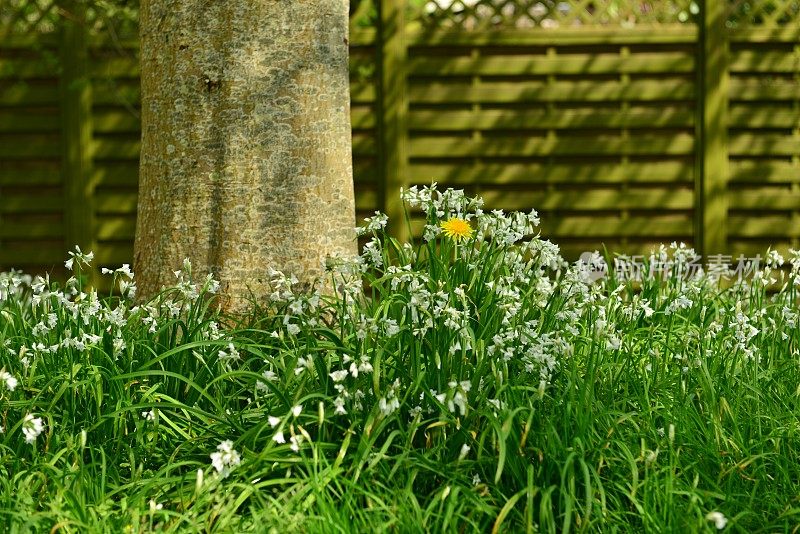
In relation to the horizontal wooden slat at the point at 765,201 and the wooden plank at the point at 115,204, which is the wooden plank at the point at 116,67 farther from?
the horizontal wooden slat at the point at 765,201

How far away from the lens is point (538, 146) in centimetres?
664

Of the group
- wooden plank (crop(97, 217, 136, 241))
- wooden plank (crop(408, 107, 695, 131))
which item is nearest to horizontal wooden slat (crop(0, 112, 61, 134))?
wooden plank (crop(97, 217, 136, 241))

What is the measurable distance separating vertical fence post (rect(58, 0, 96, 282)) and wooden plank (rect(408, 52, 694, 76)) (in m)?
2.03

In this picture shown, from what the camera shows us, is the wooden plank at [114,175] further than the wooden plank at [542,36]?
Yes

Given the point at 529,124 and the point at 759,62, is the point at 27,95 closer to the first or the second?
the point at 529,124

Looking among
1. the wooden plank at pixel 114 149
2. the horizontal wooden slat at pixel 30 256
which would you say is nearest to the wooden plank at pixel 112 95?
the wooden plank at pixel 114 149

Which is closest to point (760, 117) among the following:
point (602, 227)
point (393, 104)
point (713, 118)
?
point (713, 118)

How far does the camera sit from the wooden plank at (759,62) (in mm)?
6719

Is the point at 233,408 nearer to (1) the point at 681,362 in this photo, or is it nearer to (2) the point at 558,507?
(2) the point at 558,507

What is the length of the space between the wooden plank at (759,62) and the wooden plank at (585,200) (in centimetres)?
90

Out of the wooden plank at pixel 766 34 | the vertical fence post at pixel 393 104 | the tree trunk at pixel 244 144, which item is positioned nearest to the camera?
the tree trunk at pixel 244 144

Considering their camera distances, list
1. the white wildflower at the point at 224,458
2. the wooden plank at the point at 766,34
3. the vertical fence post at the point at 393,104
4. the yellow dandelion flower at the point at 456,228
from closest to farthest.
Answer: the white wildflower at the point at 224,458 → the yellow dandelion flower at the point at 456,228 → the vertical fence post at the point at 393,104 → the wooden plank at the point at 766,34

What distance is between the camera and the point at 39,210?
675cm

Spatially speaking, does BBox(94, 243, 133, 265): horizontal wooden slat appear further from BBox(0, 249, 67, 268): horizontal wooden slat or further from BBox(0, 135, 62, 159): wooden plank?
BBox(0, 135, 62, 159): wooden plank
